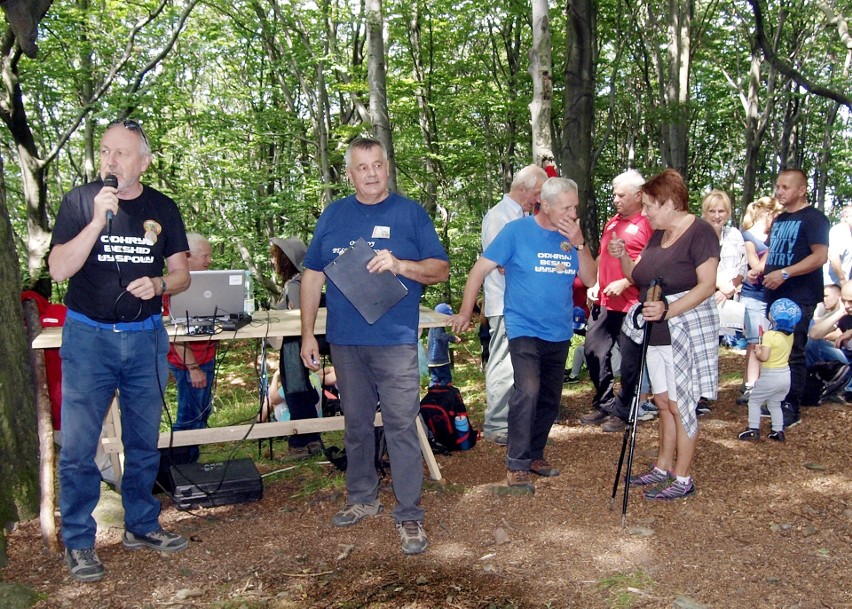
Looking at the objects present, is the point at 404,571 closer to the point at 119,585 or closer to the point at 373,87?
the point at 119,585

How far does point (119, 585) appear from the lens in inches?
136

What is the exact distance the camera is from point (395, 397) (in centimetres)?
388

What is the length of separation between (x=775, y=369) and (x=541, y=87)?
3285 mm

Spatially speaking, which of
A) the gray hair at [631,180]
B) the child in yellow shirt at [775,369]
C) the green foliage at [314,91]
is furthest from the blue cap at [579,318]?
the green foliage at [314,91]

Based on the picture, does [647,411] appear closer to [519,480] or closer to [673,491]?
[673,491]

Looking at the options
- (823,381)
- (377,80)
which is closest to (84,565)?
(823,381)

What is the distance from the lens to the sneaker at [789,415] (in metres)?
5.80

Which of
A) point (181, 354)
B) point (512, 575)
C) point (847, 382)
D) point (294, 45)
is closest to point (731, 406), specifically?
point (847, 382)

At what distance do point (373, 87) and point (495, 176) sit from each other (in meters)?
11.7

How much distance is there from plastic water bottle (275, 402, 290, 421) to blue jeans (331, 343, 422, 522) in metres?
1.85

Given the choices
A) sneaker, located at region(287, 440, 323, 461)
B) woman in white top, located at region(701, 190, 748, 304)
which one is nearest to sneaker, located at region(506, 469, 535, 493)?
sneaker, located at region(287, 440, 323, 461)

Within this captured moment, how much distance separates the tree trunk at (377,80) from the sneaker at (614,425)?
3.64m

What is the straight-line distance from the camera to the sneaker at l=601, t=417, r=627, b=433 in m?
5.92

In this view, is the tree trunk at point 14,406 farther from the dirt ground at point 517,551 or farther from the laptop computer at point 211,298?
the laptop computer at point 211,298
